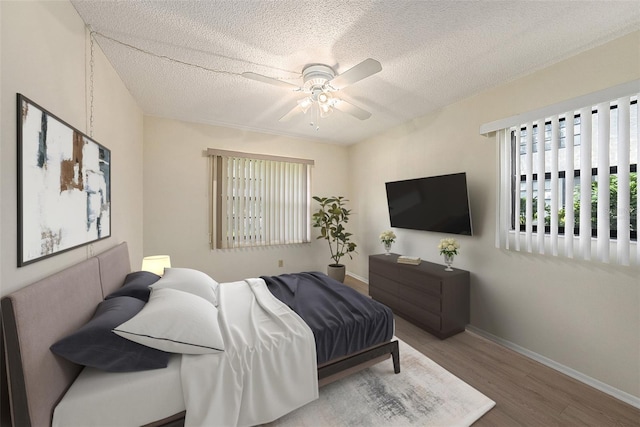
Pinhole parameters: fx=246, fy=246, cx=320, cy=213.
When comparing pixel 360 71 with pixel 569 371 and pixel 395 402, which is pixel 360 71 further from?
pixel 569 371

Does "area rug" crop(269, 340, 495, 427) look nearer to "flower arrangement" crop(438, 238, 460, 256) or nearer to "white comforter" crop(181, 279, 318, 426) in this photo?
"white comforter" crop(181, 279, 318, 426)

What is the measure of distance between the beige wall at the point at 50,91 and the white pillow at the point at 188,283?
0.54 m

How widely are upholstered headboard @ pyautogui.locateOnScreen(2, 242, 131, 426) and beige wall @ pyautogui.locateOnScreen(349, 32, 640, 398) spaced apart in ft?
11.3

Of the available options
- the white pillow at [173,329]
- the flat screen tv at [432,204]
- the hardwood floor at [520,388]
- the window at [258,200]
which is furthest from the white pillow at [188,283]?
the flat screen tv at [432,204]

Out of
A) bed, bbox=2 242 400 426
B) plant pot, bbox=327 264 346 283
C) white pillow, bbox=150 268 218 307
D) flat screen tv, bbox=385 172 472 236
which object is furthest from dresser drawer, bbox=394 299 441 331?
white pillow, bbox=150 268 218 307

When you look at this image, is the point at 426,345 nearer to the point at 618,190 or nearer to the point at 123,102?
the point at 618,190

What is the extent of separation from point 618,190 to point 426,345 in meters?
2.01

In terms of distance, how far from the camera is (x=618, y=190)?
1.80 m

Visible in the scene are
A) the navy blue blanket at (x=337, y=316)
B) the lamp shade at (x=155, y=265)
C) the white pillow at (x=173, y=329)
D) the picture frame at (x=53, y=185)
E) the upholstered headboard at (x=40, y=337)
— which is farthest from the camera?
the lamp shade at (x=155, y=265)

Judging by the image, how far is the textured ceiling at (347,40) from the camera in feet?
5.30

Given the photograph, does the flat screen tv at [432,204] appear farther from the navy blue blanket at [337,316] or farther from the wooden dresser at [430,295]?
the navy blue blanket at [337,316]

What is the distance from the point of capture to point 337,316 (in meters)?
1.92

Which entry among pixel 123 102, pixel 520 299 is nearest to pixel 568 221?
pixel 520 299

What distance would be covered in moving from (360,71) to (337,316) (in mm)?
1860
